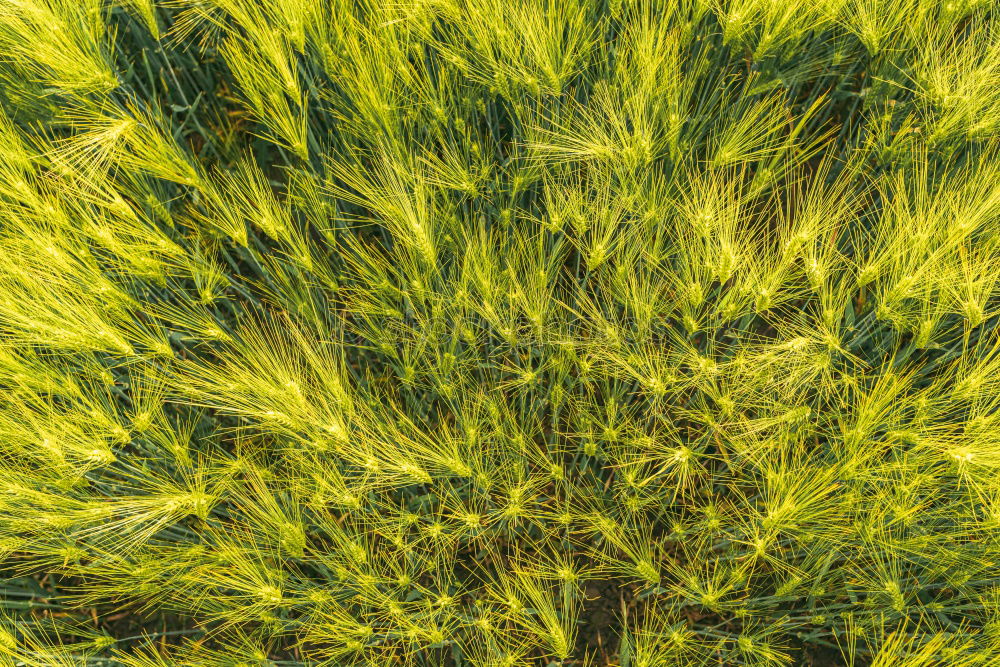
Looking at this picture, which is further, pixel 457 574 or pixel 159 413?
pixel 457 574

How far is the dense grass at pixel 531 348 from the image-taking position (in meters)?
1.16

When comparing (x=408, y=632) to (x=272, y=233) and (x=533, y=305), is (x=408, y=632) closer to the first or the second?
(x=533, y=305)

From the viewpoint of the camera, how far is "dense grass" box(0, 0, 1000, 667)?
3.80ft

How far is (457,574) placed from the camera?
151 centimetres

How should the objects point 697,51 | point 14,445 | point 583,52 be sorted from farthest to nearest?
point 697,51 < point 583,52 < point 14,445

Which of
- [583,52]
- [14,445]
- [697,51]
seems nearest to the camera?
[14,445]

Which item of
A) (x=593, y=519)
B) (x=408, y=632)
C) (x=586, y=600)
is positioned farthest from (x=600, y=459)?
(x=408, y=632)

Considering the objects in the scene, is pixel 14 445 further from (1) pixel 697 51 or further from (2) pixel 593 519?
(1) pixel 697 51

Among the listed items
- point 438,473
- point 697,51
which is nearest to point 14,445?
point 438,473

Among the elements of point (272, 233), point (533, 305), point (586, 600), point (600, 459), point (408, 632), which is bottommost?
point (586, 600)

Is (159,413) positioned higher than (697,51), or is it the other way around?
(697,51)

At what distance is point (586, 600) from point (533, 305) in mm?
691

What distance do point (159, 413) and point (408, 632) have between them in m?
0.63

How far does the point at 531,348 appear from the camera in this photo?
129 centimetres
